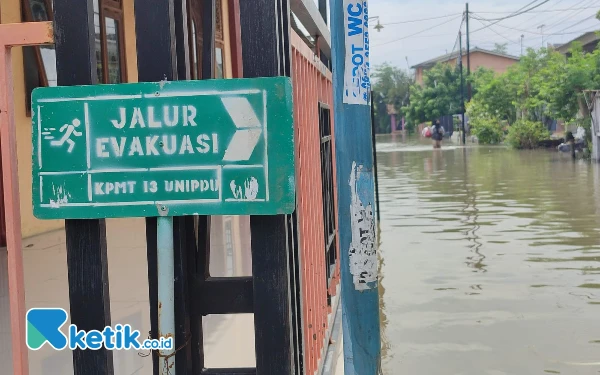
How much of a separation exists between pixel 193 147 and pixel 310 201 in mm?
1579

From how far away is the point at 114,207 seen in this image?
2.31 m

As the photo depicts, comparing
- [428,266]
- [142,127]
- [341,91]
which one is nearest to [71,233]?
[142,127]

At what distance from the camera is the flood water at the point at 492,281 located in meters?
5.11

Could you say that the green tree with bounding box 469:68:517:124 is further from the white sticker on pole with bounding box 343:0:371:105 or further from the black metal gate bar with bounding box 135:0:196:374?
the black metal gate bar with bounding box 135:0:196:374

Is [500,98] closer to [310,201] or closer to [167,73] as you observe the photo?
[310,201]

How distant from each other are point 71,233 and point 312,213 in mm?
1628

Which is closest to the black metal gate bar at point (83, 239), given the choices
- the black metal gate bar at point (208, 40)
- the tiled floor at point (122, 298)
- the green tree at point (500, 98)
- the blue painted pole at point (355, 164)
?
the black metal gate bar at point (208, 40)

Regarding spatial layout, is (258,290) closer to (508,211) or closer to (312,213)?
(312,213)

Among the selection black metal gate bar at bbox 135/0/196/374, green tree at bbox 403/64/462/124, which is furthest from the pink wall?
green tree at bbox 403/64/462/124

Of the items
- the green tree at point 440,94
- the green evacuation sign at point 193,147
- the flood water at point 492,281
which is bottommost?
the flood water at point 492,281

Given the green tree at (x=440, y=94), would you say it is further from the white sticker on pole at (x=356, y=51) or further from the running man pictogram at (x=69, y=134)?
the running man pictogram at (x=69, y=134)

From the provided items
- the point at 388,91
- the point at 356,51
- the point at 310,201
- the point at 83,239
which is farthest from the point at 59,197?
the point at 388,91

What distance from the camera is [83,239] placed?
94.7 inches

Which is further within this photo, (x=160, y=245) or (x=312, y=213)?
(x=312, y=213)
